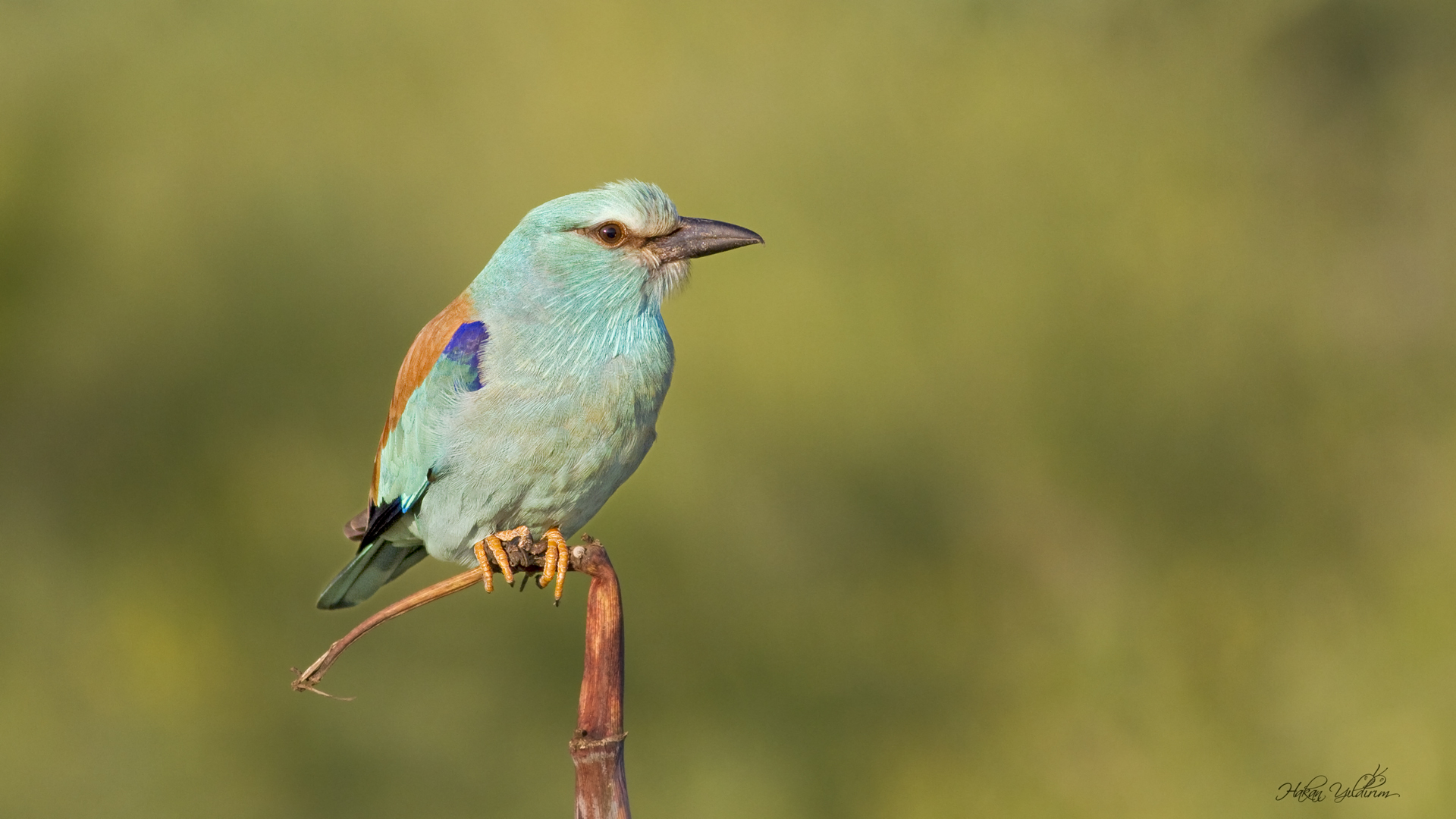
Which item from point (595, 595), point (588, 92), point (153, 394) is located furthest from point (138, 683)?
point (595, 595)

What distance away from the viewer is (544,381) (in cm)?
271

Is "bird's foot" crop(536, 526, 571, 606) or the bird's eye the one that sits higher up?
the bird's eye

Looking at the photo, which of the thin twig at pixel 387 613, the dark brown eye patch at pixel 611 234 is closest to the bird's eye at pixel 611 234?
the dark brown eye patch at pixel 611 234

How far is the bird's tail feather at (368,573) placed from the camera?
3.13m

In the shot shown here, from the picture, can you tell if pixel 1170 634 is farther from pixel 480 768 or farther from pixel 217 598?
pixel 217 598

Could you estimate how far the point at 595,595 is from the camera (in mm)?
1946

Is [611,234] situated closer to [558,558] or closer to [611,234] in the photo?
[611,234]

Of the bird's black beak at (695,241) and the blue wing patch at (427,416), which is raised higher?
the bird's black beak at (695,241)

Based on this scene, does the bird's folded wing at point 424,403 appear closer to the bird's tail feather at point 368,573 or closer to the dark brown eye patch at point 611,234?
the bird's tail feather at point 368,573
